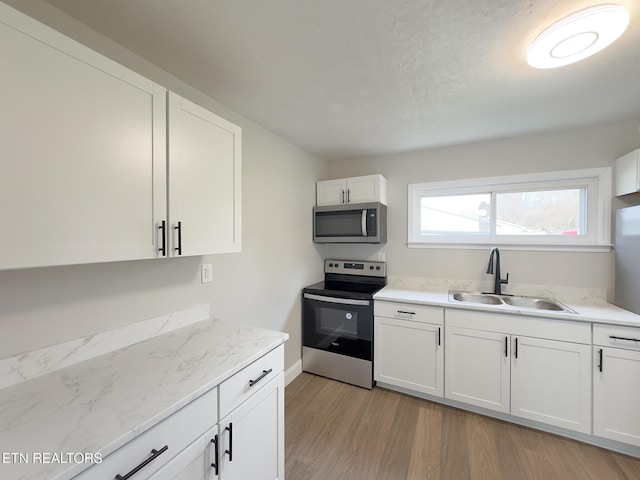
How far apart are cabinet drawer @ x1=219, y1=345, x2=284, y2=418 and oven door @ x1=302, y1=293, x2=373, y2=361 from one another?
1.21m

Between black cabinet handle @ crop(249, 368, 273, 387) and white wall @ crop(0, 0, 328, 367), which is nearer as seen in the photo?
white wall @ crop(0, 0, 328, 367)

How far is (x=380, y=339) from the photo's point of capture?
241 centimetres

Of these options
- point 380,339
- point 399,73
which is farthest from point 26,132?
point 380,339

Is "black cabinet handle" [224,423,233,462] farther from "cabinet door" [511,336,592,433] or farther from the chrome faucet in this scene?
the chrome faucet

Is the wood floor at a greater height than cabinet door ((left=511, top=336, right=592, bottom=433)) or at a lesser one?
lesser

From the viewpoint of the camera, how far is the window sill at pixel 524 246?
2.20 metres

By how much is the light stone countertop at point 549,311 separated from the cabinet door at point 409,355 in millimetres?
209

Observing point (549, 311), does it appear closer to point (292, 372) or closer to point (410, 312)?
point (410, 312)

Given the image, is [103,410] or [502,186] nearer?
[103,410]

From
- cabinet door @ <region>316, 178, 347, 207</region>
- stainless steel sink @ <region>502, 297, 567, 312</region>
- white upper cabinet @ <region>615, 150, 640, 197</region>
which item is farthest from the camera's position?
cabinet door @ <region>316, 178, 347, 207</region>

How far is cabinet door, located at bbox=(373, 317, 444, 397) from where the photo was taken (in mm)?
2207

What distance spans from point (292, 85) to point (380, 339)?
2175 millimetres

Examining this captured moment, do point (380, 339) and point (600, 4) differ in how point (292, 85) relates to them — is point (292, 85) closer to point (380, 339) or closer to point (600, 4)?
point (600, 4)

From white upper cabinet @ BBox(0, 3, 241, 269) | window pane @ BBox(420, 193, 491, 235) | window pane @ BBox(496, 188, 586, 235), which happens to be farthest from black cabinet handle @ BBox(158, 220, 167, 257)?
window pane @ BBox(496, 188, 586, 235)
